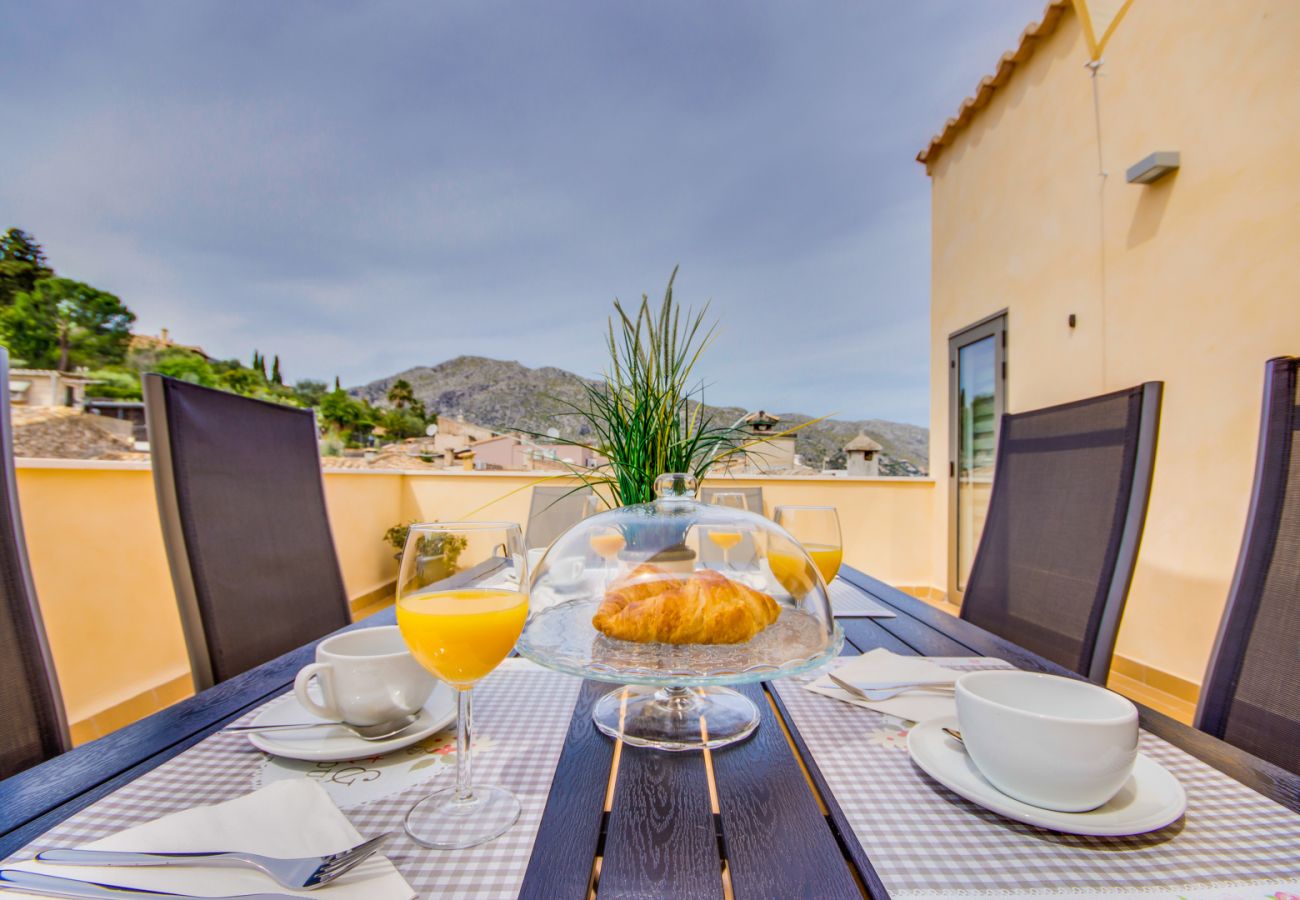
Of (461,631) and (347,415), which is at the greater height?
(347,415)

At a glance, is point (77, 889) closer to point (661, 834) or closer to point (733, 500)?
point (661, 834)

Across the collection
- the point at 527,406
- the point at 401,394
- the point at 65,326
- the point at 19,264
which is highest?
the point at 19,264

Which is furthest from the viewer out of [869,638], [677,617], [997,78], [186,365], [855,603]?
[186,365]

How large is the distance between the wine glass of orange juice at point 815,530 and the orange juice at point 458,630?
538 mm

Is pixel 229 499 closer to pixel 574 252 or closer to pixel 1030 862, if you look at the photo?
pixel 1030 862

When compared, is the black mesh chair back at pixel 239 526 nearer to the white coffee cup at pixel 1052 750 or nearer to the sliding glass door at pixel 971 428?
the white coffee cup at pixel 1052 750

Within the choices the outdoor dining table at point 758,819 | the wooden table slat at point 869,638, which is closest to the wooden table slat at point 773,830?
the outdoor dining table at point 758,819

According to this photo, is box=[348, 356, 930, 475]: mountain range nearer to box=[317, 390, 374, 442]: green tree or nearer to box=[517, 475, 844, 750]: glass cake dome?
box=[317, 390, 374, 442]: green tree

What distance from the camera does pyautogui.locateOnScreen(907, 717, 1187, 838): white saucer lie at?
1.21ft

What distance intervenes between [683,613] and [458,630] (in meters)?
0.22

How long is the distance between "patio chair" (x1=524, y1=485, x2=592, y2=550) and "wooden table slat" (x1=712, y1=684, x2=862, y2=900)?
117 cm

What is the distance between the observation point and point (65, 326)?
6.88 meters

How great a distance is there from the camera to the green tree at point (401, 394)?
29.2ft

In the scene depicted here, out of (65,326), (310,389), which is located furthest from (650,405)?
(310,389)
